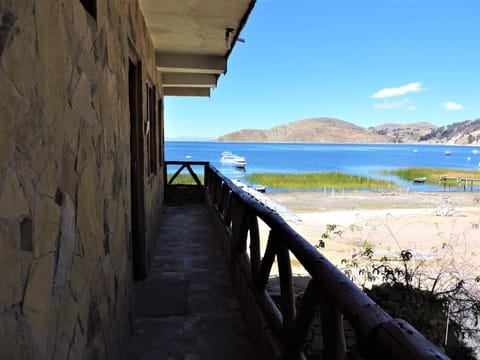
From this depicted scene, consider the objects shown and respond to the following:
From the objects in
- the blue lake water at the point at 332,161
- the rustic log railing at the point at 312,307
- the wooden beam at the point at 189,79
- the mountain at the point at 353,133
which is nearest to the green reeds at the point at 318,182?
the blue lake water at the point at 332,161

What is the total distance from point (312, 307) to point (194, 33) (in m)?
3.63

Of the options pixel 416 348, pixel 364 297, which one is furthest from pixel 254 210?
pixel 416 348

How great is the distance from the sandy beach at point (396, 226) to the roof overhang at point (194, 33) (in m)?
3.11

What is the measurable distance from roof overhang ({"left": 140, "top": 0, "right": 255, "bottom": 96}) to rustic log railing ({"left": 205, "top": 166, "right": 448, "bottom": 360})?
5.90 ft

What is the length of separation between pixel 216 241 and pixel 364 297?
4037 millimetres

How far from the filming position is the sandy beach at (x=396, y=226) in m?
6.52

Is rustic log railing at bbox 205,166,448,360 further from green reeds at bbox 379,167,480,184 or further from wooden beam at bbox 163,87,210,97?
green reeds at bbox 379,167,480,184

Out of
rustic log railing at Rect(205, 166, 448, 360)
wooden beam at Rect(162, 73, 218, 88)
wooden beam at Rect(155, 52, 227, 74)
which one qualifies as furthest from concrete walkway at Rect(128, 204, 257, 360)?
wooden beam at Rect(162, 73, 218, 88)

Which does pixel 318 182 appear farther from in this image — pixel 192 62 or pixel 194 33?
pixel 194 33

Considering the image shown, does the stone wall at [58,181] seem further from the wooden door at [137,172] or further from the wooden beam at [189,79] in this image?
the wooden beam at [189,79]

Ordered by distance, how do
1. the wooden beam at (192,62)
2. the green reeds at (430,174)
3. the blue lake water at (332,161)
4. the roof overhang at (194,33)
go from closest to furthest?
1. the roof overhang at (194,33)
2. the wooden beam at (192,62)
3. the green reeds at (430,174)
4. the blue lake water at (332,161)

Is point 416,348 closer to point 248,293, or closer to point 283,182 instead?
point 248,293

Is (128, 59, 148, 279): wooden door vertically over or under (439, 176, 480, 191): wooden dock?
over

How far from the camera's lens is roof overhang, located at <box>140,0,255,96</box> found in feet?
11.1
